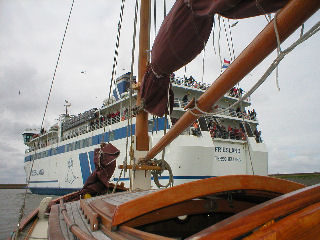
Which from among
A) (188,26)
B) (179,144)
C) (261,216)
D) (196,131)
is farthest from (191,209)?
(196,131)

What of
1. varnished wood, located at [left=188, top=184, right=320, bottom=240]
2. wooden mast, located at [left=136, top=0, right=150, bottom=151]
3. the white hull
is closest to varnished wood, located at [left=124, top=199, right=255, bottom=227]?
varnished wood, located at [left=188, top=184, right=320, bottom=240]

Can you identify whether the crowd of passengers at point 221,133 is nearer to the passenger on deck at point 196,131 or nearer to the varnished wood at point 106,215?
the passenger on deck at point 196,131

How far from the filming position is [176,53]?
2.77m

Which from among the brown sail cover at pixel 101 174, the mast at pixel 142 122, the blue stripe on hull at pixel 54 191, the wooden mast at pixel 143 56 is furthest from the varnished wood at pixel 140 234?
the blue stripe on hull at pixel 54 191

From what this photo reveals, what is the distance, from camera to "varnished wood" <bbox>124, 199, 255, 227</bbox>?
2037 millimetres

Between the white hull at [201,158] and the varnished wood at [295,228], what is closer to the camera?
the varnished wood at [295,228]

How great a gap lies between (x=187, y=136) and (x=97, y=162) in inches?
228

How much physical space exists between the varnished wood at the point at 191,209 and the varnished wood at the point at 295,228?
42.5 inches

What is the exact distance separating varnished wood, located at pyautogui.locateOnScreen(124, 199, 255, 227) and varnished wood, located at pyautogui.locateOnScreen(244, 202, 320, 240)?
3.54ft

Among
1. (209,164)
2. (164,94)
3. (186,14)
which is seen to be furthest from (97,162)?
(209,164)

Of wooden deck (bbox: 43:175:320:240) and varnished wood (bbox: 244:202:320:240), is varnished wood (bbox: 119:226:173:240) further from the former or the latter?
varnished wood (bbox: 244:202:320:240)

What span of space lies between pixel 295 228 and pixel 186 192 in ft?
2.24

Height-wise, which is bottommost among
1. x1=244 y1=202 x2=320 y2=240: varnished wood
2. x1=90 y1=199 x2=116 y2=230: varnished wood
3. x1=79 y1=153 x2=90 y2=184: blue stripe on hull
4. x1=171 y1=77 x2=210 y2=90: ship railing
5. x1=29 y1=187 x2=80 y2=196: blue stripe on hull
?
x1=29 y1=187 x2=80 y2=196: blue stripe on hull

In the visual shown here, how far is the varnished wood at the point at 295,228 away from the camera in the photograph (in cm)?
104
